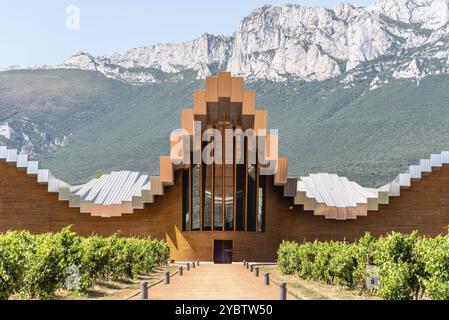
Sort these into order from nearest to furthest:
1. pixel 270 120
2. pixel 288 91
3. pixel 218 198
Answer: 1. pixel 218 198
2. pixel 270 120
3. pixel 288 91

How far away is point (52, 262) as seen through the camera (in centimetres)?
1471

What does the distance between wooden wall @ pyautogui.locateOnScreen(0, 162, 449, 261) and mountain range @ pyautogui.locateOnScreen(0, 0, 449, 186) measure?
1589 inches

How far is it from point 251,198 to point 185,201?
16.2 ft

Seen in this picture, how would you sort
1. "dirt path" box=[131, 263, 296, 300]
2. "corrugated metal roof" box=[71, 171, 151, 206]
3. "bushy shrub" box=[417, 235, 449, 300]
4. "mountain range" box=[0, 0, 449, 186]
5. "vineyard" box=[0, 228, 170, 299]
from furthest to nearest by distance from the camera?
"mountain range" box=[0, 0, 449, 186] → "corrugated metal roof" box=[71, 171, 151, 206] → "dirt path" box=[131, 263, 296, 300] → "vineyard" box=[0, 228, 170, 299] → "bushy shrub" box=[417, 235, 449, 300]

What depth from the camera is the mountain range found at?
9144cm

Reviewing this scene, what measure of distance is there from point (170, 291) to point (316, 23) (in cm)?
12356

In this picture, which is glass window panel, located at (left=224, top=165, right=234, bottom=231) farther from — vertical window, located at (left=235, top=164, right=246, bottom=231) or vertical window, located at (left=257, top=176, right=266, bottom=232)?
vertical window, located at (left=257, top=176, right=266, bottom=232)

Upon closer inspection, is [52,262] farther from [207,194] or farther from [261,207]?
[261,207]

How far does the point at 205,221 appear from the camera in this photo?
39.4 m

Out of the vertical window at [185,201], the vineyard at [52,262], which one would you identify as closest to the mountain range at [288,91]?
the vertical window at [185,201]

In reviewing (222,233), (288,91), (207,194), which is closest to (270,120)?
(288,91)

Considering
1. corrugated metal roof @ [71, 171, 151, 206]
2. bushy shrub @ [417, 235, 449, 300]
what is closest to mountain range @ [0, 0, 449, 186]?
corrugated metal roof @ [71, 171, 151, 206]

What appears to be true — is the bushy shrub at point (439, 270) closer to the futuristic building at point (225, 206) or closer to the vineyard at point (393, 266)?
the vineyard at point (393, 266)
